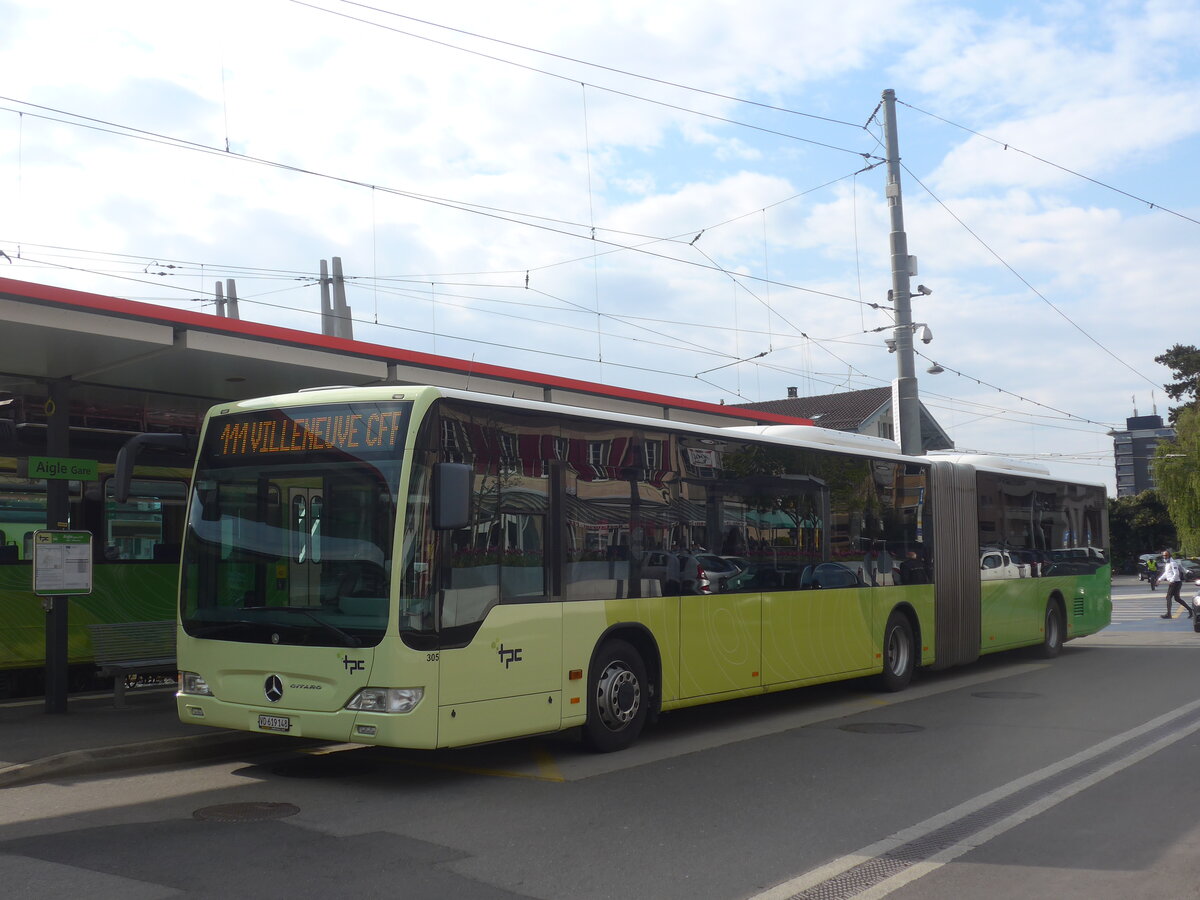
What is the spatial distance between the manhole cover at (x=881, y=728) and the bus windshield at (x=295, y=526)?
5337mm

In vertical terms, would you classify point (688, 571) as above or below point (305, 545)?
below

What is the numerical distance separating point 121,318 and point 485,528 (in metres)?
4.25

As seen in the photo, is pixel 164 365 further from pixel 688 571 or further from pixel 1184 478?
pixel 1184 478

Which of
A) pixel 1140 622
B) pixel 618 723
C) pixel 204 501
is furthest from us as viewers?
pixel 1140 622

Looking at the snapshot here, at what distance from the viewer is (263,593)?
28.8 feet

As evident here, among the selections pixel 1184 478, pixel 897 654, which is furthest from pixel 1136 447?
pixel 897 654

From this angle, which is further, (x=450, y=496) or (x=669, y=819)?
(x=450, y=496)

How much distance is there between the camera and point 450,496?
26.8 ft

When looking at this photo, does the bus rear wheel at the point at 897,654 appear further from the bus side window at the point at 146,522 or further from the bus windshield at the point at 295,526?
the bus side window at the point at 146,522

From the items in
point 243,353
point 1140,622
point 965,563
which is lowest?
point 1140,622

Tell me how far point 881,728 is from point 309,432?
20.5 feet

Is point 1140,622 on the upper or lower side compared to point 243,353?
lower

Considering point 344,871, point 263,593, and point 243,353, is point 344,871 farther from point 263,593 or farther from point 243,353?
point 243,353

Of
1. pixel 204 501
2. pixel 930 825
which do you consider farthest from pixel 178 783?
pixel 930 825
